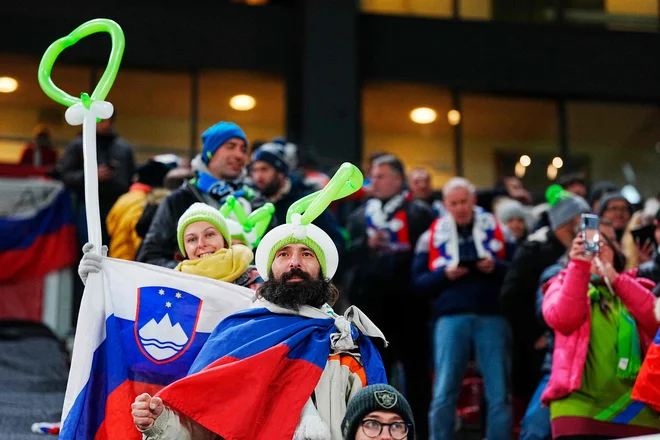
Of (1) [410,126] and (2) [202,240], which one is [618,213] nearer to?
(2) [202,240]

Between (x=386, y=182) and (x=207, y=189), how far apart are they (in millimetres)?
2412

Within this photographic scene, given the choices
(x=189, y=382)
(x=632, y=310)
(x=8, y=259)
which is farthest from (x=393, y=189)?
(x=189, y=382)

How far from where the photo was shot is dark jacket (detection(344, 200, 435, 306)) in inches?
378

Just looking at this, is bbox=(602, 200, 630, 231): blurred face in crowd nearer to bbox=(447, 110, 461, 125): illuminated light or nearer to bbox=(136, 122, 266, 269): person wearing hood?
Result: bbox=(136, 122, 266, 269): person wearing hood

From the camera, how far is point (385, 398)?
5418 millimetres

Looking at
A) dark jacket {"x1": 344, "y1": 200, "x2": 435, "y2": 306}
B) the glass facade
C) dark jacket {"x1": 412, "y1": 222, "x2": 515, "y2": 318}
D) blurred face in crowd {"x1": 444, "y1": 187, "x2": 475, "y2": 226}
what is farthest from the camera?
the glass facade

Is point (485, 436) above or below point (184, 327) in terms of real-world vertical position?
below

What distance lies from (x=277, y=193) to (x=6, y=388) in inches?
101

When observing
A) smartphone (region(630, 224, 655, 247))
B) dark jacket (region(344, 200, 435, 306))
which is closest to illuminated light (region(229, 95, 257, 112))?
dark jacket (region(344, 200, 435, 306))

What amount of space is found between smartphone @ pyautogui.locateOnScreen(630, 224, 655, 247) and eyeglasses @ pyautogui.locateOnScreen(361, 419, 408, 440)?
3.97 meters

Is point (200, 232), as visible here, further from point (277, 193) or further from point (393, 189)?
point (393, 189)

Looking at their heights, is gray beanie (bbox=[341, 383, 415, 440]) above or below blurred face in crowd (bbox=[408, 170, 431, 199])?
below

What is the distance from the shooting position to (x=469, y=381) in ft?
33.0

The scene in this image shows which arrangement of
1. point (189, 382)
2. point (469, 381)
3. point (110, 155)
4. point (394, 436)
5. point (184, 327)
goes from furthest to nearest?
point (110, 155) < point (469, 381) < point (184, 327) < point (189, 382) < point (394, 436)
